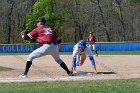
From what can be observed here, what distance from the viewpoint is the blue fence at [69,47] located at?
37500 mm

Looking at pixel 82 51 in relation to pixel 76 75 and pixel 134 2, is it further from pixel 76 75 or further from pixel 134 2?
pixel 134 2

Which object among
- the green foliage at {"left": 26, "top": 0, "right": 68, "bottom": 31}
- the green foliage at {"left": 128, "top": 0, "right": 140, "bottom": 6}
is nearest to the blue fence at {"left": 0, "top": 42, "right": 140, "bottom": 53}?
the green foliage at {"left": 26, "top": 0, "right": 68, "bottom": 31}

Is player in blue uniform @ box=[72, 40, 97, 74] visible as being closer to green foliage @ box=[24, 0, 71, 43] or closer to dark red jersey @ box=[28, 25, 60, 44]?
dark red jersey @ box=[28, 25, 60, 44]

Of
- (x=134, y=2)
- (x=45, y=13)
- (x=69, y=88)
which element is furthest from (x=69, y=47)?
(x=69, y=88)

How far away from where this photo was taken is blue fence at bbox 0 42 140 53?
37.5m

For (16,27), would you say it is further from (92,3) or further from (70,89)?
(70,89)

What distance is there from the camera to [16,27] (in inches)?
2315

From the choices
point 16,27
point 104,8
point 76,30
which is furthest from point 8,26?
point 104,8

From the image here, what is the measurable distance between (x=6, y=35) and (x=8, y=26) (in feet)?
4.33

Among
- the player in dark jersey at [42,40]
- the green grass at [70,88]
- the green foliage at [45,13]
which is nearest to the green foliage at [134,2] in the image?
the green foliage at [45,13]

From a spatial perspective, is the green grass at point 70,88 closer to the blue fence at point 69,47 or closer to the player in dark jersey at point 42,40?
the player in dark jersey at point 42,40

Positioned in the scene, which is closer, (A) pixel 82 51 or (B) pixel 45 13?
(A) pixel 82 51

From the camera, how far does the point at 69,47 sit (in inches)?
1503

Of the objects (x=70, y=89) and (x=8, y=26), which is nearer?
(x=70, y=89)
